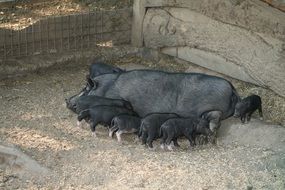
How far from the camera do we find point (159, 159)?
5.70 metres

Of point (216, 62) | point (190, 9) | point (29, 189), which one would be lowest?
point (29, 189)

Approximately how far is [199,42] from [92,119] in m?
2.16

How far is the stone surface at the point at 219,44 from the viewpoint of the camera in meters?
6.88

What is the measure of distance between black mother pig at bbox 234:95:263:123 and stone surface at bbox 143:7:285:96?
0.55 meters

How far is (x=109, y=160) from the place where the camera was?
5.61 m

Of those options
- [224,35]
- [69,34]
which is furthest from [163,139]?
[69,34]

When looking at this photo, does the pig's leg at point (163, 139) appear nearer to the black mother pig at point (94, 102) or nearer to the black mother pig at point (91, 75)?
the black mother pig at point (94, 102)

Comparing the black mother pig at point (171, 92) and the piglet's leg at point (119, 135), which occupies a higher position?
the black mother pig at point (171, 92)

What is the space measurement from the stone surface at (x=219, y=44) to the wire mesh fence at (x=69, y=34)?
14.4 inches

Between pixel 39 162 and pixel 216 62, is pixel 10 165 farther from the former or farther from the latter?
pixel 216 62

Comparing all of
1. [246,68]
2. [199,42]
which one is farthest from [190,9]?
[246,68]

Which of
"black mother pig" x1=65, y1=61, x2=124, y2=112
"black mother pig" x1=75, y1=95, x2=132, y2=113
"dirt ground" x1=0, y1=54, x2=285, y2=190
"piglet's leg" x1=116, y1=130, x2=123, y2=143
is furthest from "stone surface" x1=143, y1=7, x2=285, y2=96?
"piglet's leg" x1=116, y1=130, x2=123, y2=143

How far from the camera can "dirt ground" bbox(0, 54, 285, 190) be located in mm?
5195

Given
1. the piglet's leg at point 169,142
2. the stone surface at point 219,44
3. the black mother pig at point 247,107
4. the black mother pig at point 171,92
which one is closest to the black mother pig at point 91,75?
the black mother pig at point 171,92
